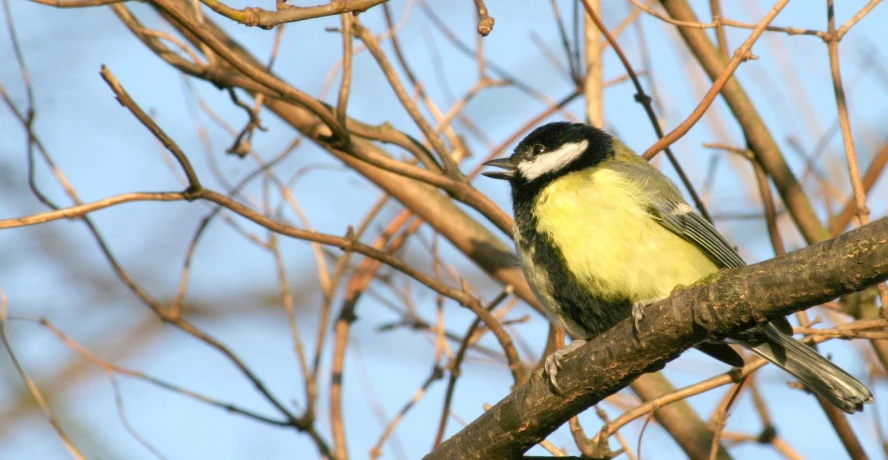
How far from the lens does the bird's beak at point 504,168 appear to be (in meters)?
3.68

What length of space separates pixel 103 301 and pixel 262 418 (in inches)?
150

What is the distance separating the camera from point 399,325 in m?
4.07

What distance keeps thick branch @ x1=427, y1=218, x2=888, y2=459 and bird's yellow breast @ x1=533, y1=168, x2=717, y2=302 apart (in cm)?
62

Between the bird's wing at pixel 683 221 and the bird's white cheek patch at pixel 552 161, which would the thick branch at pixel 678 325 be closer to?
the bird's wing at pixel 683 221

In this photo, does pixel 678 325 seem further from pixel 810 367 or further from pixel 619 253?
pixel 810 367

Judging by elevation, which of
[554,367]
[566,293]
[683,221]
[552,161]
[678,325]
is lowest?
[678,325]

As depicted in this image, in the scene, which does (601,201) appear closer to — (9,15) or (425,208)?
(425,208)

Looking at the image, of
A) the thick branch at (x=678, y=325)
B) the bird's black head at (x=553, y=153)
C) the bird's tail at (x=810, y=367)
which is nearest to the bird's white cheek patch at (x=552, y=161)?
the bird's black head at (x=553, y=153)

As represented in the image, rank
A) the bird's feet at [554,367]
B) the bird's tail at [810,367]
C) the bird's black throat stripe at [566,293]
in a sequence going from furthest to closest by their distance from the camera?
the bird's black throat stripe at [566,293] < the bird's tail at [810,367] < the bird's feet at [554,367]

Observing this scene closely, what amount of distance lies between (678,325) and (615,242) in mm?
894

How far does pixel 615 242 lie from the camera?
3043 mm

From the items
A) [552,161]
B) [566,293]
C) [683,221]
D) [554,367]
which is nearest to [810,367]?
[683,221]

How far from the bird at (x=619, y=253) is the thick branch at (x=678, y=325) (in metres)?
0.33

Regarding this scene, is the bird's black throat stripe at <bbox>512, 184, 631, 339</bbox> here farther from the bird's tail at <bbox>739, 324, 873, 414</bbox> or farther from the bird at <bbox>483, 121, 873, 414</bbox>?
the bird's tail at <bbox>739, 324, 873, 414</bbox>
